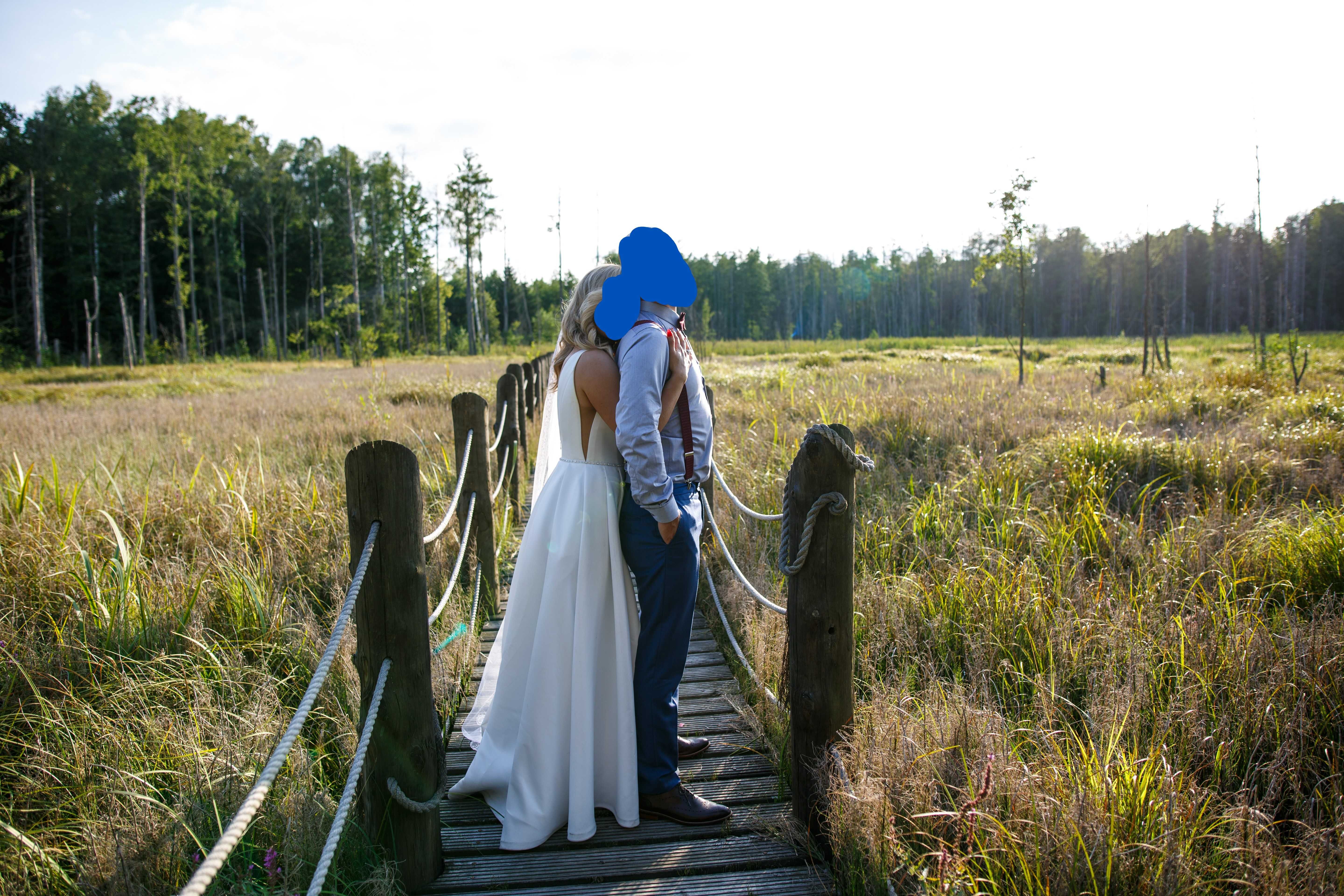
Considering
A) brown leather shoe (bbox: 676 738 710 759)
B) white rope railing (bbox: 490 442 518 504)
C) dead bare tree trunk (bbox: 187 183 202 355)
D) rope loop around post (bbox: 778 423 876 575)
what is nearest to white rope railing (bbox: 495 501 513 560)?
white rope railing (bbox: 490 442 518 504)

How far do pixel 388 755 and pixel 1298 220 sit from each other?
8270 cm

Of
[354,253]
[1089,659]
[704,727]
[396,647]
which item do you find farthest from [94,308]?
[1089,659]

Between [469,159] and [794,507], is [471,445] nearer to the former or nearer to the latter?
[794,507]

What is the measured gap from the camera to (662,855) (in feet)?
7.52

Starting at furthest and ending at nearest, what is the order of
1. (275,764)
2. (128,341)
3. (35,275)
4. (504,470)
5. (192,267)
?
(192,267)
(35,275)
(128,341)
(504,470)
(275,764)

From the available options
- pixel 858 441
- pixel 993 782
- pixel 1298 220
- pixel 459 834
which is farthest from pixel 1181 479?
pixel 1298 220

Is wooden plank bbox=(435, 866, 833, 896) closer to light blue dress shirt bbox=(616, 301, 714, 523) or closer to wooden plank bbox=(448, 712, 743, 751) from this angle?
wooden plank bbox=(448, 712, 743, 751)

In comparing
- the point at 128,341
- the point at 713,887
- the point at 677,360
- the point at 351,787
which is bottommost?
the point at 713,887

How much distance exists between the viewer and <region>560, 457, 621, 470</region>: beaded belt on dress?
2.39 metres

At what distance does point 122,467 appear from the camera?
625 centimetres

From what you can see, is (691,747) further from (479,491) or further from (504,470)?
(504,470)

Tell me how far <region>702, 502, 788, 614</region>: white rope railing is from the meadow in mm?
113

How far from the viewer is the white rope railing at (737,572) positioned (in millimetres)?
2988

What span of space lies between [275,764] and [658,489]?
3.90 ft
